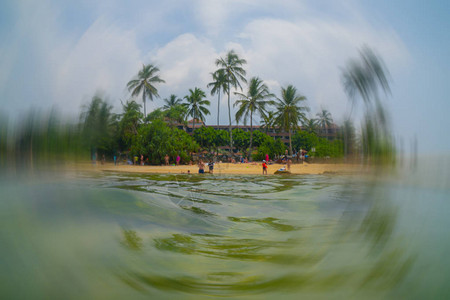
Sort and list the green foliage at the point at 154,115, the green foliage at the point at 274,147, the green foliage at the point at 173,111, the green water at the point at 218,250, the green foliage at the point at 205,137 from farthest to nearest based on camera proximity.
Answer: the green foliage at the point at 205,137, the green foliage at the point at 173,111, the green foliage at the point at 274,147, the green foliage at the point at 154,115, the green water at the point at 218,250

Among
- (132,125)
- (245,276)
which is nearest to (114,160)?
(132,125)

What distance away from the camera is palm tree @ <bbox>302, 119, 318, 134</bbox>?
60.0 inches

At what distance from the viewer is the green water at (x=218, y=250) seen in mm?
1146

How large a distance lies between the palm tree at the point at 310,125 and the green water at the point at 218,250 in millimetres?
304

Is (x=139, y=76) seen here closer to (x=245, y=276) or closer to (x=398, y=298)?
(x=245, y=276)

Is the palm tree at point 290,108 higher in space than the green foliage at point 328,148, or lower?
higher

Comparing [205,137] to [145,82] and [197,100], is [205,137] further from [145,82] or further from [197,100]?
[145,82]

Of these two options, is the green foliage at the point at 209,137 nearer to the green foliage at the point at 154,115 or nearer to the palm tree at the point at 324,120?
the green foliage at the point at 154,115

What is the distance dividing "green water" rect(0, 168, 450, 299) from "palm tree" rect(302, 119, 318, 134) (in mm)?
304

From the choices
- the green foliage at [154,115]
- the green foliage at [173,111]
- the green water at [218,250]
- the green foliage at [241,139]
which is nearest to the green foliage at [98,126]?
the green water at [218,250]

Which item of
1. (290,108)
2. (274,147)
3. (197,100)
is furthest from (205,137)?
(290,108)

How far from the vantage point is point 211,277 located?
52.2 inches

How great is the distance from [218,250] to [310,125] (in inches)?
36.7

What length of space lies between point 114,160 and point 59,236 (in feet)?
1.57
